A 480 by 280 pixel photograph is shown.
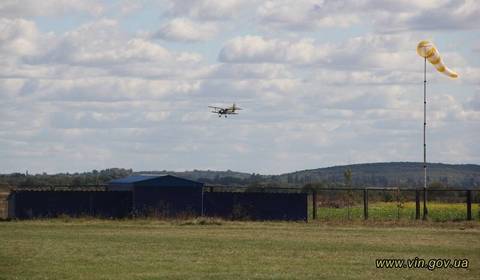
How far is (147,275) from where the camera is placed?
23.5m

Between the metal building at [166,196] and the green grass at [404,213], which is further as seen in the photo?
the green grass at [404,213]

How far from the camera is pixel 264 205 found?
50719mm

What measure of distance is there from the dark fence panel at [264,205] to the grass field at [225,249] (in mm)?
5134

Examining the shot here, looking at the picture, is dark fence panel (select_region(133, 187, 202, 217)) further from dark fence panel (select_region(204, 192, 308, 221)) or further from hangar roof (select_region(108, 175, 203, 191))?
dark fence panel (select_region(204, 192, 308, 221))

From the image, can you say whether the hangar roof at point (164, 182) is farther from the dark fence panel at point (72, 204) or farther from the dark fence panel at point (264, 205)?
the dark fence panel at point (264, 205)

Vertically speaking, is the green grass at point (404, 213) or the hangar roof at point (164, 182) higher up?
the hangar roof at point (164, 182)

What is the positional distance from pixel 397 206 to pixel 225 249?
97.8 ft

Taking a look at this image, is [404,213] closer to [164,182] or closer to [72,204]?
[164,182]

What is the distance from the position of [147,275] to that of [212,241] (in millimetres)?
10160

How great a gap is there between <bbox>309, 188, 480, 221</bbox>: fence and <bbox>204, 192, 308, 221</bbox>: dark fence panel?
2.86ft

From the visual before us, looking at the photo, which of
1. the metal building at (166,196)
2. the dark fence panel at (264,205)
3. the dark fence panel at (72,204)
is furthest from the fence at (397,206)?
the dark fence panel at (72,204)

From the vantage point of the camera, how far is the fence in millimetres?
50875

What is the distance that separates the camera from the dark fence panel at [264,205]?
50469 millimetres

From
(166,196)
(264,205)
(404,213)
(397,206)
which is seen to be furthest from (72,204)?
(397,206)
